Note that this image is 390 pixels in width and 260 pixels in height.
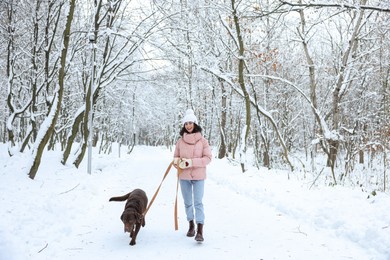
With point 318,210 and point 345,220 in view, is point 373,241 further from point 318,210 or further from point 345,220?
point 318,210

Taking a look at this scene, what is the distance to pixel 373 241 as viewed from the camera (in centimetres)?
462

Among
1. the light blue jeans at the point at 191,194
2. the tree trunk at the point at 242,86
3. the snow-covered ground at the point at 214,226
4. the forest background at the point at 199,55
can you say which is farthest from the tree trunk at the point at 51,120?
the tree trunk at the point at 242,86

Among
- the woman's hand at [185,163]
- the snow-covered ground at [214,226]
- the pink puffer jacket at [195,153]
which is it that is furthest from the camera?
the pink puffer jacket at [195,153]

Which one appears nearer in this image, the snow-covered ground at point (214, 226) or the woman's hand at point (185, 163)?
the snow-covered ground at point (214, 226)

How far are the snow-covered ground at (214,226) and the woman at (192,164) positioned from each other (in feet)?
1.73

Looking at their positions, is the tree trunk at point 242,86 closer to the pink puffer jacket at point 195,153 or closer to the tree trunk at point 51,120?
the tree trunk at point 51,120

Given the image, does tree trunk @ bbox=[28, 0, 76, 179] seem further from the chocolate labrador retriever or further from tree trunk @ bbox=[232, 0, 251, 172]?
tree trunk @ bbox=[232, 0, 251, 172]

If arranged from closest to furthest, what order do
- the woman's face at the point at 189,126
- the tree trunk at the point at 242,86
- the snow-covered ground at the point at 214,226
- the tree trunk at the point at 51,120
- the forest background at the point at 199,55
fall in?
the snow-covered ground at the point at 214,226
the woman's face at the point at 189,126
the tree trunk at the point at 51,120
the forest background at the point at 199,55
the tree trunk at the point at 242,86

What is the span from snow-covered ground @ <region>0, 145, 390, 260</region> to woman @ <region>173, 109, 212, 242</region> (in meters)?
0.53

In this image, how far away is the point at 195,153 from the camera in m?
5.44

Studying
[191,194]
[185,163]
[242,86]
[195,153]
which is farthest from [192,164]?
[242,86]

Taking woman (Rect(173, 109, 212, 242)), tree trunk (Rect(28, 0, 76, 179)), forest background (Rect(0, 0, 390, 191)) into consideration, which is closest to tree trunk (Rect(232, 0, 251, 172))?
forest background (Rect(0, 0, 390, 191))

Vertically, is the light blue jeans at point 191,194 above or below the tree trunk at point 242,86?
below

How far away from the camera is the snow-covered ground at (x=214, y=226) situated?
4.56 meters
